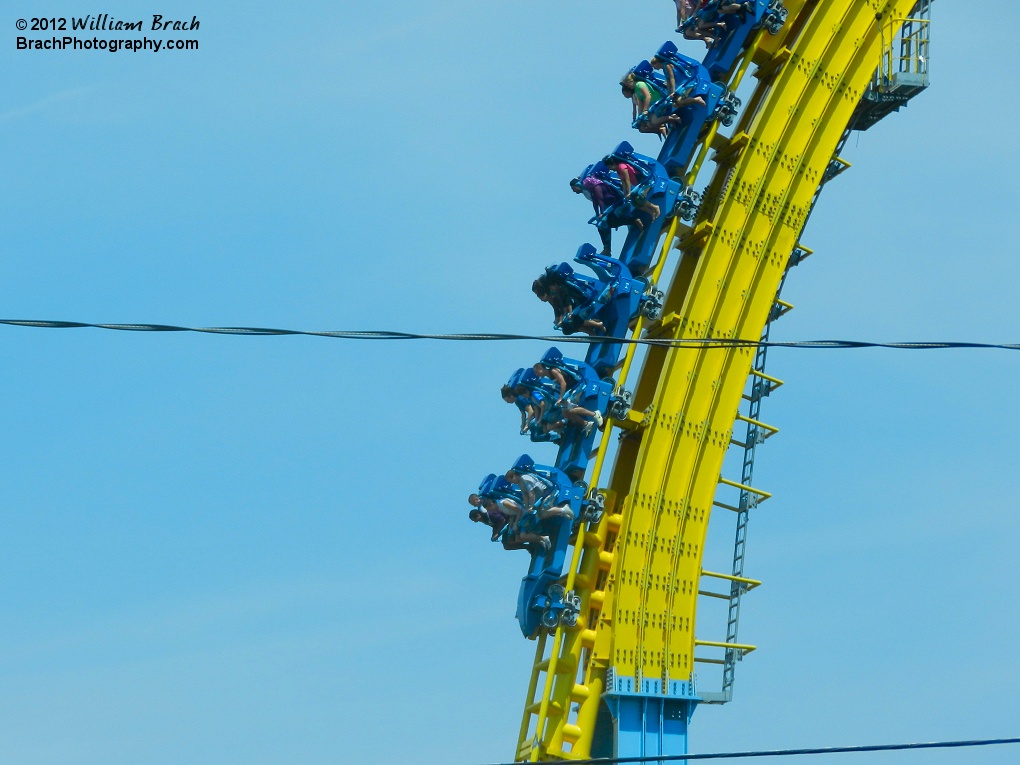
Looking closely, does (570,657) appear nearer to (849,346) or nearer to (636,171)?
(636,171)

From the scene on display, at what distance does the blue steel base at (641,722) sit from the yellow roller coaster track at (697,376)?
0.49 ft

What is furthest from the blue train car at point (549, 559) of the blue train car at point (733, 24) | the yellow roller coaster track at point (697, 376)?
the blue train car at point (733, 24)

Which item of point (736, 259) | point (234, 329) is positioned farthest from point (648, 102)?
point (234, 329)

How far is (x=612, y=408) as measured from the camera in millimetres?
18062

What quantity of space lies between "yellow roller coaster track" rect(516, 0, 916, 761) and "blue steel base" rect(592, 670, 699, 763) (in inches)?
5.9

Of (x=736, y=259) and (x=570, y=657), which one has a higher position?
(x=736, y=259)

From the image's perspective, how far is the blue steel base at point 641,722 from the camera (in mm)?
17422

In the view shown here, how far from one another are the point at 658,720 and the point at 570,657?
4.00 feet

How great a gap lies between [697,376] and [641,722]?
13.5ft

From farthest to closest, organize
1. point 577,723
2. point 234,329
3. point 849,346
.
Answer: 1. point 577,723
2. point 849,346
3. point 234,329

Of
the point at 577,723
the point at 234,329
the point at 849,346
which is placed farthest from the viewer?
the point at 577,723

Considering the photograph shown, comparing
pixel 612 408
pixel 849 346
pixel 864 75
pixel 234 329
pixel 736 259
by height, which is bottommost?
Result: pixel 234 329

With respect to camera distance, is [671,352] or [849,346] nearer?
[849,346]

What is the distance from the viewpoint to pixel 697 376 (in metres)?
18.5
